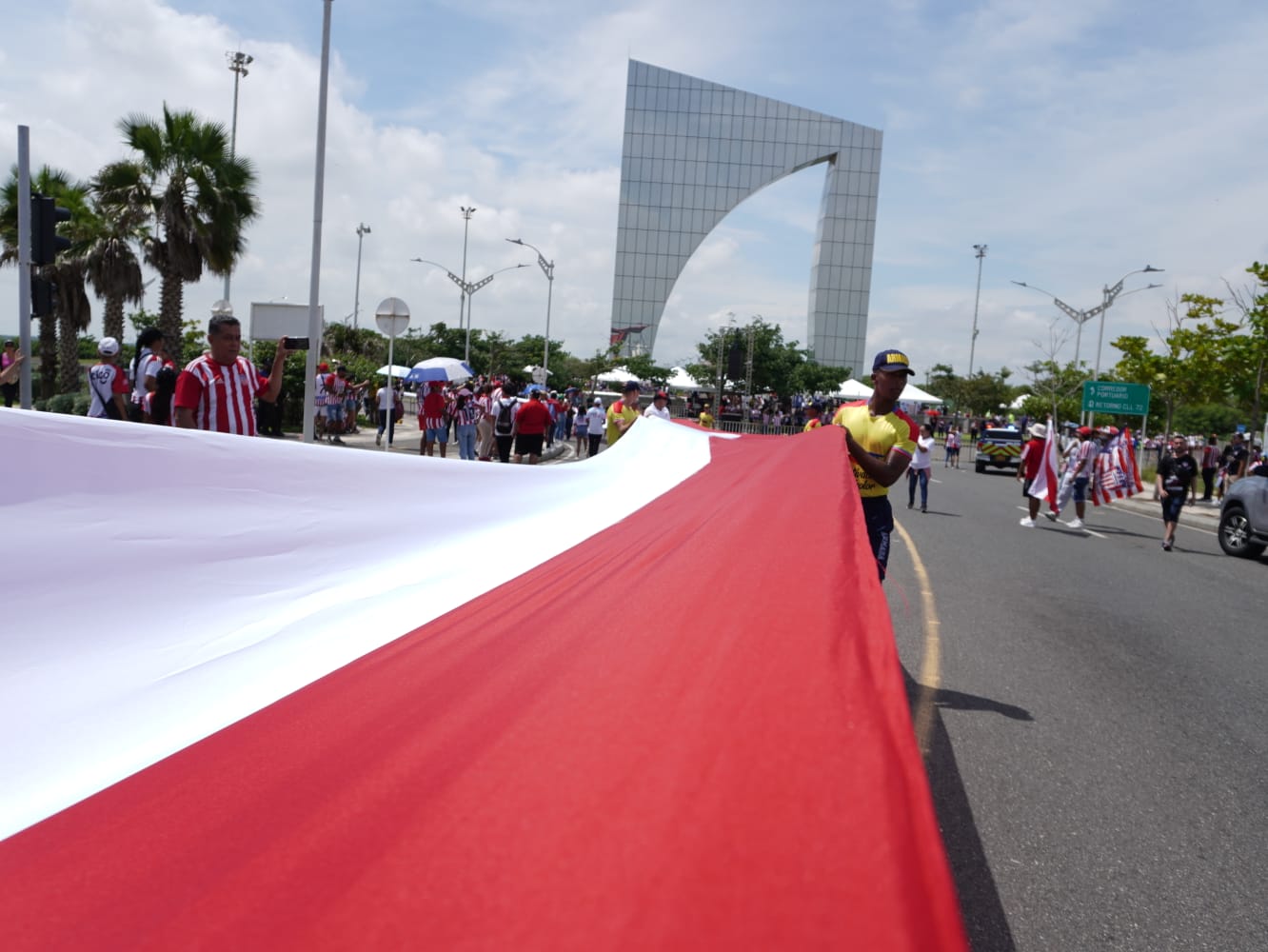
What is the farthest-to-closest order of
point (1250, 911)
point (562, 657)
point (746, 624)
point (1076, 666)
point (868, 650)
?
point (1076, 666), point (1250, 911), point (562, 657), point (746, 624), point (868, 650)

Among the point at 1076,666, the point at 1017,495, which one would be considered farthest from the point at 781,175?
the point at 1076,666

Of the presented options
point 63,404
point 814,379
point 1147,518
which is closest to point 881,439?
point 1147,518

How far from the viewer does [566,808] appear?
119 centimetres

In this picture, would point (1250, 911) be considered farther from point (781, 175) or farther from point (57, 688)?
point (781, 175)

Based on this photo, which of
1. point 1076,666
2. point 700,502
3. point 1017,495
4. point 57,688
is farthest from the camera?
point 1017,495

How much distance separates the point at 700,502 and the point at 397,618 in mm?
1362

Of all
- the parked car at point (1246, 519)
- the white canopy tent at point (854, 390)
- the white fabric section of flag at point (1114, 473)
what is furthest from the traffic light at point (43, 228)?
the white canopy tent at point (854, 390)

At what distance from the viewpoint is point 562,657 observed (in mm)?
1782

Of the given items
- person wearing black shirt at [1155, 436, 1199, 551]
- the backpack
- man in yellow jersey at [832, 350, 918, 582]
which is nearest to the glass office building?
the backpack

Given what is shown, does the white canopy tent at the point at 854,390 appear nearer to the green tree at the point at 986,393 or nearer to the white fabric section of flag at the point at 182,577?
the green tree at the point at 986,393

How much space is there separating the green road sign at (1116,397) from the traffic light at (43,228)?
37.0 metres

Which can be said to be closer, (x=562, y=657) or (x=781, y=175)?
(x=562, y=657)

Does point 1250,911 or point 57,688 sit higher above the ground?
point 57,688

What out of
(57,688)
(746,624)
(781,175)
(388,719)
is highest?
(781,175)
